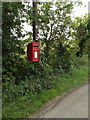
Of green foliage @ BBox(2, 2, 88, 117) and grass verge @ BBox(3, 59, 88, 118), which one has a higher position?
green foliage @ BBox(2, 2, 88, 117)

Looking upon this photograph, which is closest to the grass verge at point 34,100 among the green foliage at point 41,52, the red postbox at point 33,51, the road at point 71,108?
the green foliage at point 41,52

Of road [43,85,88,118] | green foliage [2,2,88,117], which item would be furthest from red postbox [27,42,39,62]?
road [43,85,88,118]

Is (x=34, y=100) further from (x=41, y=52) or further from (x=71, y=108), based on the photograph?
(x=41, y=52)

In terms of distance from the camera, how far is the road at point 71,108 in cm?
391

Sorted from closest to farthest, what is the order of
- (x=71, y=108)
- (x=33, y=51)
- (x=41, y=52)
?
(x=71, y=108) → (x=33, y=51) → (x=41, y=52)

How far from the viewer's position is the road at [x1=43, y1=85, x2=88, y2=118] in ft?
12.8

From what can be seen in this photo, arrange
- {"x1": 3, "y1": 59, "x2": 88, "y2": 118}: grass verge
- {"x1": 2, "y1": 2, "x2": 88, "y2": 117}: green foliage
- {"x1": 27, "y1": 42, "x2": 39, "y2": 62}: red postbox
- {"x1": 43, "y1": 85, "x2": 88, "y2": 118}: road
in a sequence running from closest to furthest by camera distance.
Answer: {"x1": 3, "y1": 59, "x2": 88, "y2": 118}: grass verge < {"x1": 43, "y1": 85, "x2": 88, "y2": 118}: road < {"x1": 2, "y1": 2, "x2": 88, "y2": 117}: green foliage < {"x1": 27, "y1": 42, "x2": 39, "y2": 62}: red postbox

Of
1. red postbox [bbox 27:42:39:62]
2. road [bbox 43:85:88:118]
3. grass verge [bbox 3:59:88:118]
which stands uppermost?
red postbox [bbox 27:42:39:62]

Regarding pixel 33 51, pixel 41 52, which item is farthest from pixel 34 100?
pixel 41 52

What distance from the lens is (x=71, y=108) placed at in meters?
4.36

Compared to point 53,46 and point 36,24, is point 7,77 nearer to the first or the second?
point 36,24

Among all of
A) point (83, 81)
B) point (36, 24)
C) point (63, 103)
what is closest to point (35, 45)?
point (36, 24)

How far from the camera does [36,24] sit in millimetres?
5723

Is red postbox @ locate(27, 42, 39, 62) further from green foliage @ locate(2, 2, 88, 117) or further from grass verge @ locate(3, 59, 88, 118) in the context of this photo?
grass verge @ locate(3, 59, 88, 118)
